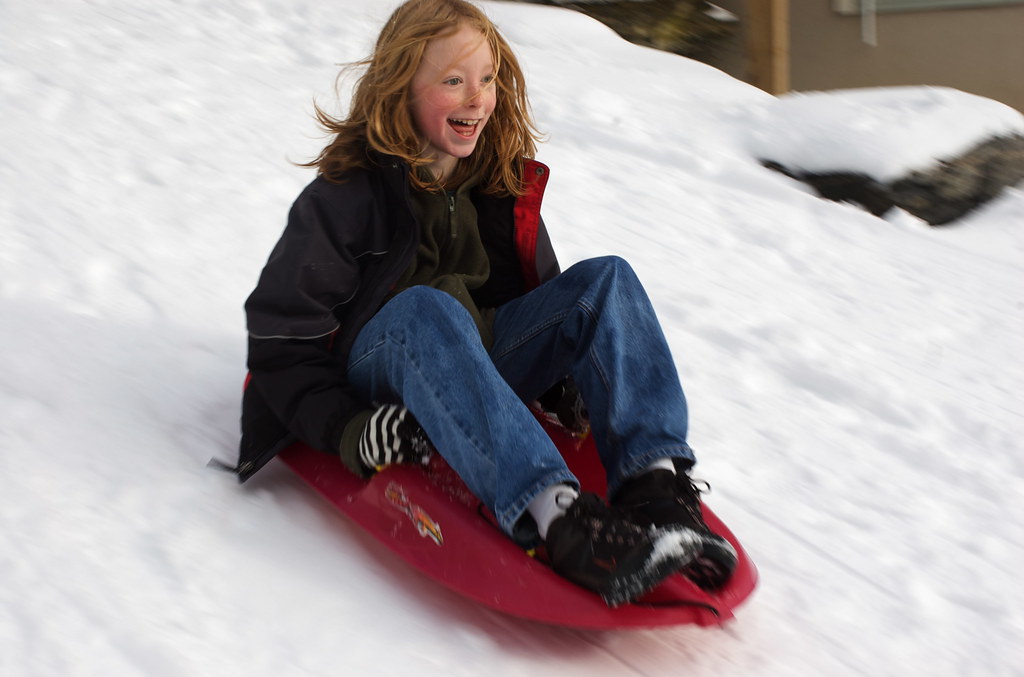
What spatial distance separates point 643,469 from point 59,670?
2.95 feet

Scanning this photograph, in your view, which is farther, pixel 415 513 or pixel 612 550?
pixel 415 513

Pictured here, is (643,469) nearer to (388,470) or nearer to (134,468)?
(388,470)

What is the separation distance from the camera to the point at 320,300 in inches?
71.2

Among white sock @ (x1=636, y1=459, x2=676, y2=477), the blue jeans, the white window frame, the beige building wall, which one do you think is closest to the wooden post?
the beige building wall

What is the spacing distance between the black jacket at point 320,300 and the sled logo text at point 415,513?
0.12m

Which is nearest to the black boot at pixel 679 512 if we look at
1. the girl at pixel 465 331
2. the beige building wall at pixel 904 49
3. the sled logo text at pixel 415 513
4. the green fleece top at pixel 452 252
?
the girl at pixel 465 331

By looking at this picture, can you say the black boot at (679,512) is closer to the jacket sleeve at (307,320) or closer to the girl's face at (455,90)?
the jacket sleeve at (307,320)

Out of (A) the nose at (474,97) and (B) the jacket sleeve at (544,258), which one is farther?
(B) the jacket sleeve at (544,258)

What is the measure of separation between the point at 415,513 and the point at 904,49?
21.1 ft

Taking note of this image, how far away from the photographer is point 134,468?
1.91 metres

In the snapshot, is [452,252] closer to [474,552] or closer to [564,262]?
[474,552]

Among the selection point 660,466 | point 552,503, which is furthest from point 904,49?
point 552,503

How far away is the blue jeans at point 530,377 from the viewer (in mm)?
1586

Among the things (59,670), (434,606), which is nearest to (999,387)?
(434,606)
